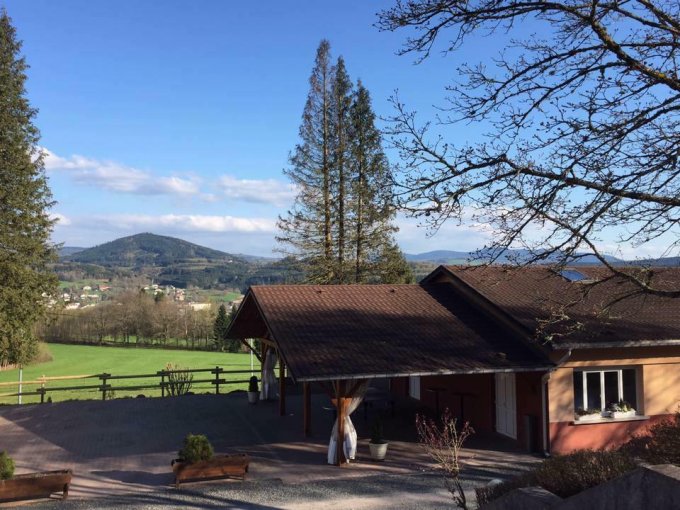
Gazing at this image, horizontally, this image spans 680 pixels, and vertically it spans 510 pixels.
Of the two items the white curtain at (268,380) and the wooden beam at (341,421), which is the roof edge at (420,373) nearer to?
the wooden beam at (341,421)

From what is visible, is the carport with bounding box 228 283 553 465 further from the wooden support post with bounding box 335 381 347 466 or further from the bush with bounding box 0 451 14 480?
the bush with bounding box 0 451 14 480

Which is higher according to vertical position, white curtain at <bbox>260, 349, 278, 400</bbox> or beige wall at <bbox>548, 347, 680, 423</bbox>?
beige wall at <bbox>548, 347, 680, 423</bbox>

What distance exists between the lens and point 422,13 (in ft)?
22.3

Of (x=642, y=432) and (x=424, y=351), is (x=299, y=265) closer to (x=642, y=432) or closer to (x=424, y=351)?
(x=424, y=351)

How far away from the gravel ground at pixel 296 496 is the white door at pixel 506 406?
3744mm

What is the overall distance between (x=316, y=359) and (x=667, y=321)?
8.83m

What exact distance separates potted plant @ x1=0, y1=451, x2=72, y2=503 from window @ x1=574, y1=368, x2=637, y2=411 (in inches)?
421

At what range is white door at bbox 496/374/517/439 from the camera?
1373cm

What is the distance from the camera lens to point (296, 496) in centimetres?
980

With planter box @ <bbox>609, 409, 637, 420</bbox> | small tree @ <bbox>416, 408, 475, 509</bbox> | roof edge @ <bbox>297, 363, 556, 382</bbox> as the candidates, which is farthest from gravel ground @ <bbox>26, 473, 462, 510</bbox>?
planter box @ <bbox>609, 409, 637, 420</bbox>

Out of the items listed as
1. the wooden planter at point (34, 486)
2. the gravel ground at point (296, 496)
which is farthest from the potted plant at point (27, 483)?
the gravel ground at point (296, 496)

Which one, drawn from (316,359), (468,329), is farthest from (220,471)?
(468,329)

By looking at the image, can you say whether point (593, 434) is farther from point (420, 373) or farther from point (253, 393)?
point (253, 393)

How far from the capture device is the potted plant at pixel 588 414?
12.8m
